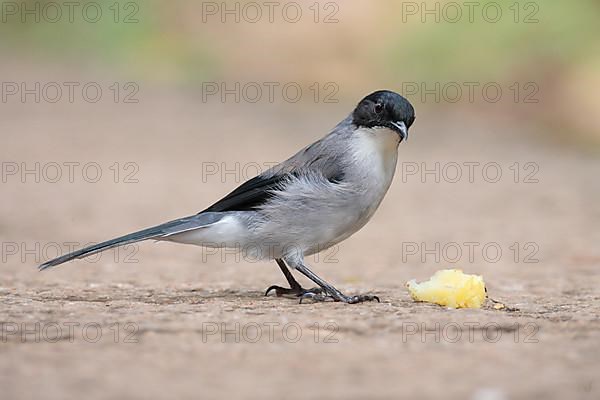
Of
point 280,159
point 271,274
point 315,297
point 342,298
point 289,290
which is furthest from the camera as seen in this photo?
point 280,159

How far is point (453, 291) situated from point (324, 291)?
791 millimetres

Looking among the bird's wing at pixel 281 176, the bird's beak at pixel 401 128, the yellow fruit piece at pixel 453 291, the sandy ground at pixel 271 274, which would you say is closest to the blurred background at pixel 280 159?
the sandy ground at pixel 271 274

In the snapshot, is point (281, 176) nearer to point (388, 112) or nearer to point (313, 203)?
point (313, 203)

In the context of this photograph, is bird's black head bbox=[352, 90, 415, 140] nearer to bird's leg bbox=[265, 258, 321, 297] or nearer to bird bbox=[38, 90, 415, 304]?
bird bbox=[38, 90, 415, 304]

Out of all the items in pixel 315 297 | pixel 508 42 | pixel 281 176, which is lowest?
pixel 315 297

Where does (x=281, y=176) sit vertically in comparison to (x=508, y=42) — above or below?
below

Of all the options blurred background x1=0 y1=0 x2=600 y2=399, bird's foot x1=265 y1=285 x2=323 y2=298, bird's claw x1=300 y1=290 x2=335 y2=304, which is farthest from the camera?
bird's foot x1=265 y1=285 x2=323 y2=298

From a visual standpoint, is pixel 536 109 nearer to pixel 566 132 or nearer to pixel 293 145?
pixel 566 132

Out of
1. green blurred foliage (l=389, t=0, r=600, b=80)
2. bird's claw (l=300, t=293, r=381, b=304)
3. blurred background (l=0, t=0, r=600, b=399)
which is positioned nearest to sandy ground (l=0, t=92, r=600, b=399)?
blurred background (l=0, t=0, r=600, b=399)

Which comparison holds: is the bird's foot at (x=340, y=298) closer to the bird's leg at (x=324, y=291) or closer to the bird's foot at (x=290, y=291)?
the bird's leg at (x=324, y=291)

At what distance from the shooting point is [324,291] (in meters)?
5.40

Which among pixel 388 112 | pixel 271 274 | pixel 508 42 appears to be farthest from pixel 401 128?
pixel 508 42

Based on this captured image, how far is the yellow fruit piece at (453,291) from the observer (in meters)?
4.95

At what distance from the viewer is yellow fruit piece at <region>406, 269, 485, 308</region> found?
4.95 m
